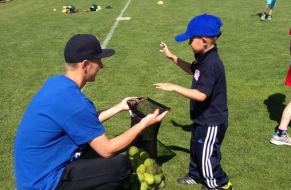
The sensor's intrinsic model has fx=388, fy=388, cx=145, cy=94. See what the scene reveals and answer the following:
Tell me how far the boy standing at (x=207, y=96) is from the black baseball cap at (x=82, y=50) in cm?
77

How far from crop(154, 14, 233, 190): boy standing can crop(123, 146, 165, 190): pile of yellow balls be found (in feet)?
1.55

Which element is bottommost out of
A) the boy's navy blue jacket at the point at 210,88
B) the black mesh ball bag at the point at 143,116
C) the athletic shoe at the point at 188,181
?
the athletic shoe at the point at 188,181

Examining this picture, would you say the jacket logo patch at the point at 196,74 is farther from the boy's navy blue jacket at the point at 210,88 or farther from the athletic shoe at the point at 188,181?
the athletic shoe at the point at 188,181

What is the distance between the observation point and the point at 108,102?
22.7 ft

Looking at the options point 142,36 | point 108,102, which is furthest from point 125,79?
point 142,36

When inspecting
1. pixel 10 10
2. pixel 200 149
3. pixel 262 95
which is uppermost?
pixel 200 149

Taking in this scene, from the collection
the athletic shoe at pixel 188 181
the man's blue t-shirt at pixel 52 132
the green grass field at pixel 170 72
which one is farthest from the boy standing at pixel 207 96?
the man's blue t-shirt at pixel 52 132

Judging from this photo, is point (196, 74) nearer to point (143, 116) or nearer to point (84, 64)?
point (143, 116)

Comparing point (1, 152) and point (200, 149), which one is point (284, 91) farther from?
A: point (1, 152)

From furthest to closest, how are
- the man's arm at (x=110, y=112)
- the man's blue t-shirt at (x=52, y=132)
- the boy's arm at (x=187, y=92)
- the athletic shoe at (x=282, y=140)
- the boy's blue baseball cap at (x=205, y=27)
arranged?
the athletic shoe at (x=282, y=140), the man's arm at (x=110, y=112), the boy's blue baseball cap at (x=205, y=27), the boy's arm at (x=187, y=92), the man's blue t-shirt at (x=52, y=132)

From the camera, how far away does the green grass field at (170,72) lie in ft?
16.4

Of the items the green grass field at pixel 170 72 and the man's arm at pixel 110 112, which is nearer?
the man's arm at pixel 110 112

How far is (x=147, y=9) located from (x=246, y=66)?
29.6ft

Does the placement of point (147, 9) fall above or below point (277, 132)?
below
